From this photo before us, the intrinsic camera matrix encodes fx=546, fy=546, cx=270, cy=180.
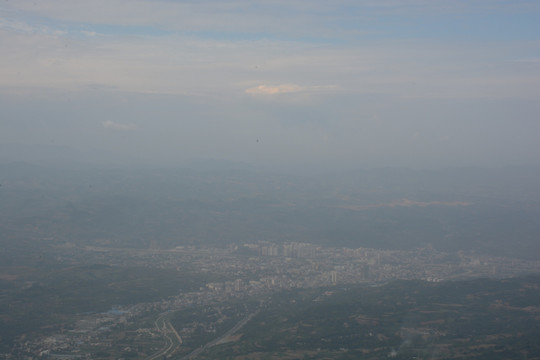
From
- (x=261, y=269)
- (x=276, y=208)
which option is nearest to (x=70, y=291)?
(x=261, y=269)

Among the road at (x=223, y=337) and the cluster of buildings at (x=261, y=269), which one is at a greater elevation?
the cluster of buildings at (x=261, y=269)

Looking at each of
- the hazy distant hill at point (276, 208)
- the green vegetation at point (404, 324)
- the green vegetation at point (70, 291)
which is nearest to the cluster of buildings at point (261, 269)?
the green vegetation at point (70, 291)

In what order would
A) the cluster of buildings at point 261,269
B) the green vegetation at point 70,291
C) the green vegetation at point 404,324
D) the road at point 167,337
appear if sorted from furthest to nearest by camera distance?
the green vegetation at point 70,291 < the cluster of buildings at point 261,269 < the road at point 167,337 < the green vegetation at point 404,324

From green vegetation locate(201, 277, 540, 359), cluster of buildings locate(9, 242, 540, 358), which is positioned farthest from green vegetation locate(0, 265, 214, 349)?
green vegetation locate(201, 277, 540, 359)

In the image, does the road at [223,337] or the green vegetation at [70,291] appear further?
the green vegetation at [70,291]

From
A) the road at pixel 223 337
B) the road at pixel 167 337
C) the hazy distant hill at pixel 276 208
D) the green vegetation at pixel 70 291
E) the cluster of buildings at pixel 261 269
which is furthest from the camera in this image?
the hazy distant hill at pixel 276 208

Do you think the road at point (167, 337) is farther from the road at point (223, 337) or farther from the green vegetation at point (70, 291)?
the green vegetation at point (70, 291)

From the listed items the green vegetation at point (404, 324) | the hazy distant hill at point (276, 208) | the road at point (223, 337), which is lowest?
the road at point (223, 337)

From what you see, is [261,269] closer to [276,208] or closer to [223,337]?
[223,337]

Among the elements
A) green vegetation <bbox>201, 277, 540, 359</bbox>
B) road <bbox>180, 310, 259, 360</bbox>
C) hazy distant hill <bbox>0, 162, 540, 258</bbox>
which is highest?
hazy distant hill <bbox>0, 162, 540, 258</bbox>

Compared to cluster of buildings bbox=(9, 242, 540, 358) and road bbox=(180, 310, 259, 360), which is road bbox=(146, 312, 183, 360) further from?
road bbox=(180, 310, 259, 360)

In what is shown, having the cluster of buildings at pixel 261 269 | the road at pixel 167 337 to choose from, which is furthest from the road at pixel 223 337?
the cluster of buildings at pixel 261 269

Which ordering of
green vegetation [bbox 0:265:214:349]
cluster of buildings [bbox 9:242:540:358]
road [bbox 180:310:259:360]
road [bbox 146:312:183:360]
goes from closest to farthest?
road [bbox 180:310:259:360] < road [bbox 146:312:183:360] < cluster of buildings [bbox 9:242:540:358] < green vegetation [bbox 0:265:214:349]
